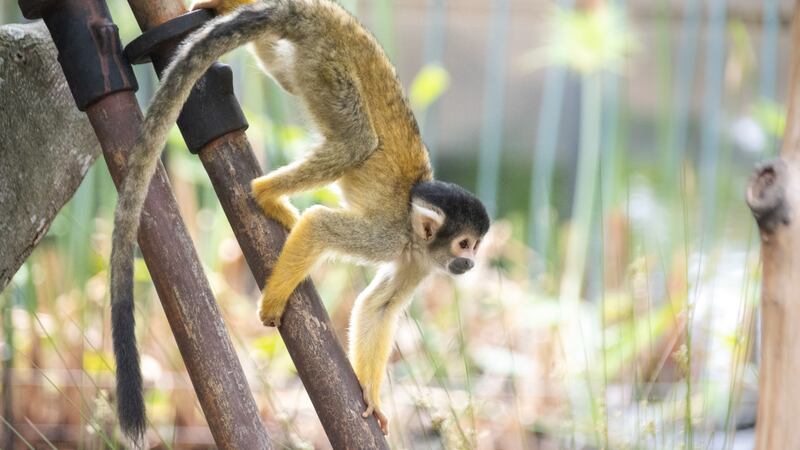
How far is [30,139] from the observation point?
2.12 metres

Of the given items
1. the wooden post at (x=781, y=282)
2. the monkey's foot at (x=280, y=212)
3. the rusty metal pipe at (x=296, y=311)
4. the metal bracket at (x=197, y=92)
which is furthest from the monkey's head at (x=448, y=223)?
the wooden post at (x=781, y=282)

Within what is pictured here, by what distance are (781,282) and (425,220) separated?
99 cm

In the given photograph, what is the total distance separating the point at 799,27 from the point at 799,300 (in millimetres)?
453

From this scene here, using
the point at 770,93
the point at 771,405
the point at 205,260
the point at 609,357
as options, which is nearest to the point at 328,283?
the point at 205,260

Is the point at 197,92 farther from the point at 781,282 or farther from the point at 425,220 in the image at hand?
the point at 781,282

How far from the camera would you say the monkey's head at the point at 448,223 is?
2357 millimetres

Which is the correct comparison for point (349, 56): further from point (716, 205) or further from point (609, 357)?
point (716, 205)

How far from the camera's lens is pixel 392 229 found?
238 cm

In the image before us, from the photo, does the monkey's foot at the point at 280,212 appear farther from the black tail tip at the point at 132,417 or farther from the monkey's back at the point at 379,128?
the black tail tip at the point at 132,417

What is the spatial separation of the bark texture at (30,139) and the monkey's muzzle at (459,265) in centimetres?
91

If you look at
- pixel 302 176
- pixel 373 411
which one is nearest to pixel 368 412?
pixel 373 411

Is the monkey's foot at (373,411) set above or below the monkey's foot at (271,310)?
below

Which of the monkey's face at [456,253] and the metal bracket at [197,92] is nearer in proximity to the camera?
the metal bracket at [197,92]

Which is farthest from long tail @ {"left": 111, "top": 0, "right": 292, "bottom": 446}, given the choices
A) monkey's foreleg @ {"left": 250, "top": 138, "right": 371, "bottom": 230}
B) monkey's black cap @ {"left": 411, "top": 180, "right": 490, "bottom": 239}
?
monkey's black cap @ {"left": 411, "top": 180, "right": 490, "bottom": 239}
